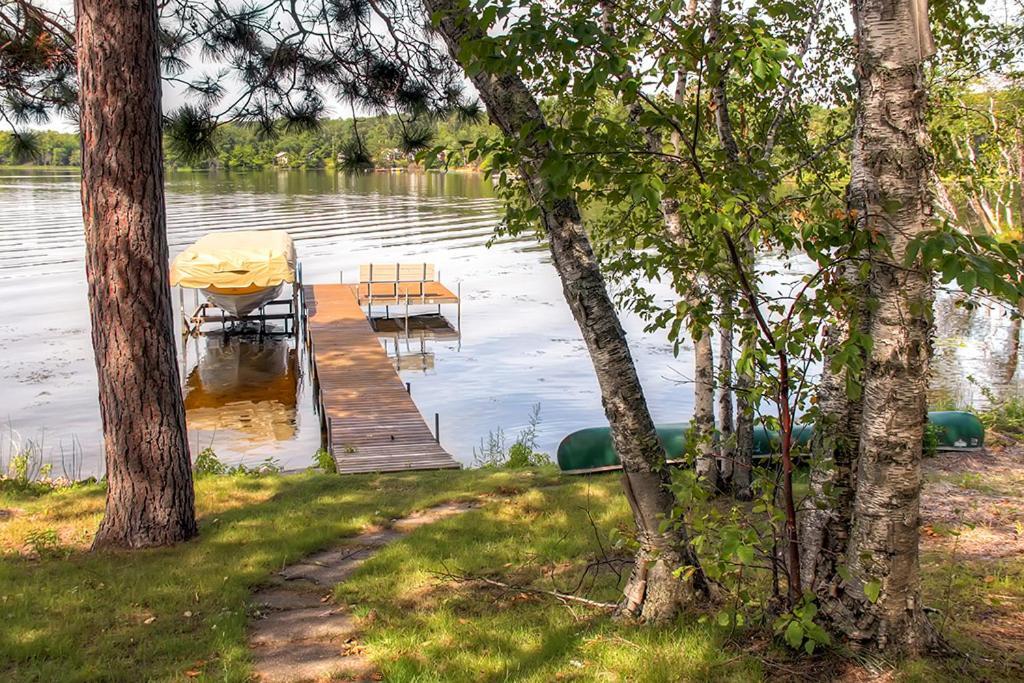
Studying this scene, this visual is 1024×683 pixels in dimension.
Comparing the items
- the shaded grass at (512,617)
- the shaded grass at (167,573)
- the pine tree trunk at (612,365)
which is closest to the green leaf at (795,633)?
the shaded grass at (512,617)

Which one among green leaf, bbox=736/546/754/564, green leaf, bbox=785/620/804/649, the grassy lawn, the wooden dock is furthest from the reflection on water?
green leaf, bbox=736/546/754/564

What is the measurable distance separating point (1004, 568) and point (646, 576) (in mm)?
2425

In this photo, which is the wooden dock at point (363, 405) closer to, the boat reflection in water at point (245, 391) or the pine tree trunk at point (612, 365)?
the boat reflection in water at point (245, 391)

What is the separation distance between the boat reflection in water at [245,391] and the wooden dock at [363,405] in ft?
2.75

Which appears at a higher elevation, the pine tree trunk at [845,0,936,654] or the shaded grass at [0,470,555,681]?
the pine tree trunk at [845,0,936,654]

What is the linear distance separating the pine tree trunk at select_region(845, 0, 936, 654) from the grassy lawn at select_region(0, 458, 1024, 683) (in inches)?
24.3

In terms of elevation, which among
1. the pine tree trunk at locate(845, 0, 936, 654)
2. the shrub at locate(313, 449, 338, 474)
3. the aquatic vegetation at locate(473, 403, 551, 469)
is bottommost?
the aquatic vegetation at locate(473, 403, 551, 469)

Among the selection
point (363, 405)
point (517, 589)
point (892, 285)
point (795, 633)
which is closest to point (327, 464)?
point (363, 405)

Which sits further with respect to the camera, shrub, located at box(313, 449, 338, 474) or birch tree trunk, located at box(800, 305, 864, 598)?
shrub, located at box(313, 449, 338, 474)

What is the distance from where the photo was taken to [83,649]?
4973 mm

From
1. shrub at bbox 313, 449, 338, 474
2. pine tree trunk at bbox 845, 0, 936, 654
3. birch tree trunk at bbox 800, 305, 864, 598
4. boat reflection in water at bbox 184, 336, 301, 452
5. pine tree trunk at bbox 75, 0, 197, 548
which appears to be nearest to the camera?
pine tree trunk at bbox 845, 0, 936, 654

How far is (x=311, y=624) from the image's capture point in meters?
5.38

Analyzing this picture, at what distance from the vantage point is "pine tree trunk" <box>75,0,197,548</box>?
6.51 metres

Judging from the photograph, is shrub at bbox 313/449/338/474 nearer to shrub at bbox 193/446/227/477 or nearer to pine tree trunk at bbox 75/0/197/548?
shrub at bbox 193/446/227/477
